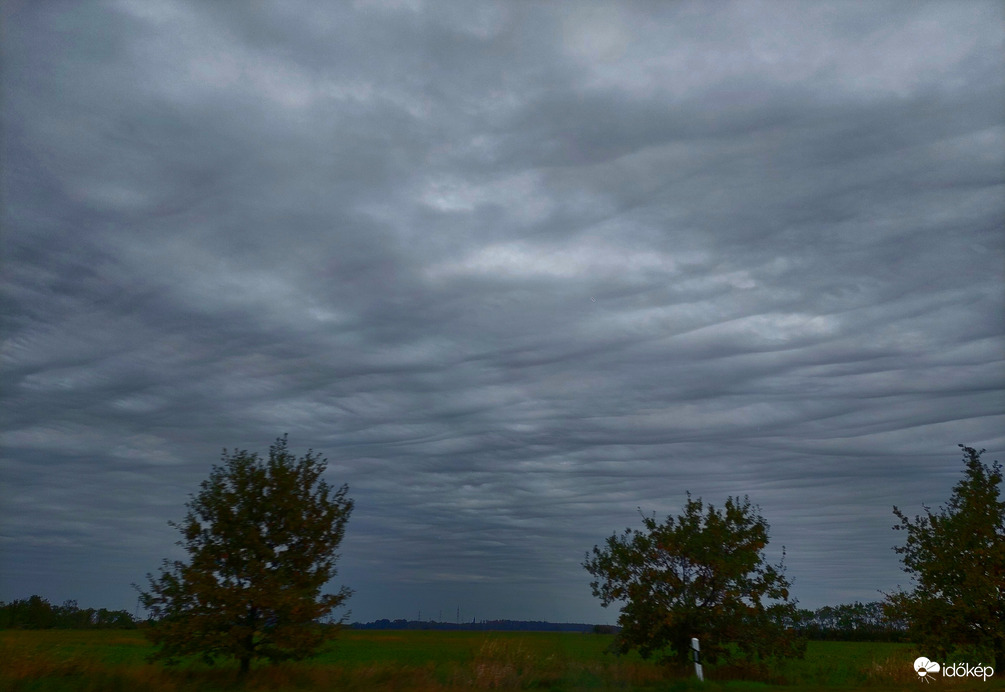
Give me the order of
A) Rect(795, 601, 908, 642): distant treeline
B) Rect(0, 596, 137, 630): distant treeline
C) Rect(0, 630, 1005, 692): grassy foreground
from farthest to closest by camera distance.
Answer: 1. Rect(795, 601, 908, 642): distant treeline
2. Rect(0, 596, 137, 630): distant treeline
3. Rect(0, 630, 1005, 692): grassy foreground

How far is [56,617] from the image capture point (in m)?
49.0

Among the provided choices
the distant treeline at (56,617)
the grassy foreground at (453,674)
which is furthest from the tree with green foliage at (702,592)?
the distant treeline at (56,617)

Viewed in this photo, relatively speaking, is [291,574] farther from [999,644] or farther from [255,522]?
[999,644]

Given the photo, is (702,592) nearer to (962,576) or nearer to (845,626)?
(962,576)

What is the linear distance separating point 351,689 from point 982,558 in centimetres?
2047

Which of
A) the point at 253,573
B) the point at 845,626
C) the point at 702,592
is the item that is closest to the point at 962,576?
the point at 702,592

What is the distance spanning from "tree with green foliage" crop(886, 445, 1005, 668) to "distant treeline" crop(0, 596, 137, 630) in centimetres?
3329

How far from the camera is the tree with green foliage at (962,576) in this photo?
973 inches

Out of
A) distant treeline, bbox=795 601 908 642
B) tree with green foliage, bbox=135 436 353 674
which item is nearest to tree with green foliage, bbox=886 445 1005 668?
tree with green foliage, bbox=135 436 353 674

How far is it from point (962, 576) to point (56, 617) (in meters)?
50.1

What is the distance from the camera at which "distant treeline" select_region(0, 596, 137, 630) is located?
39156 mm

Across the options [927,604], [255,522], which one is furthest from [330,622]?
[927,604]

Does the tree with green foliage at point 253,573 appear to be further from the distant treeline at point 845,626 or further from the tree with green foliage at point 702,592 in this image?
the distant treeline at point 845,626

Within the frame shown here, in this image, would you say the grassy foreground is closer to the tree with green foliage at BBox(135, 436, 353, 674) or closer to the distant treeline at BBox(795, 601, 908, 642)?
the tree with green foliage at BBox(135, 436, 353, 674)
